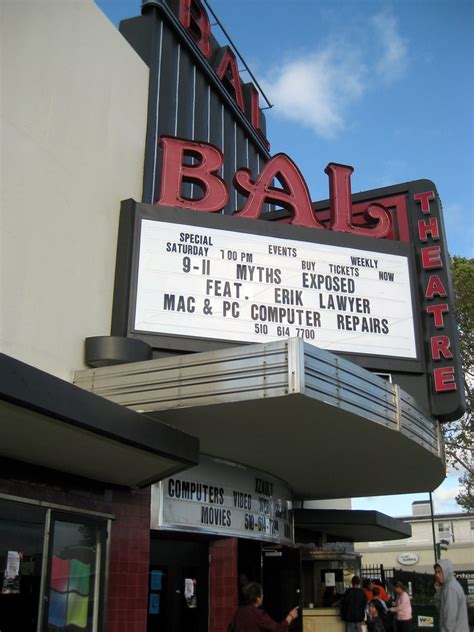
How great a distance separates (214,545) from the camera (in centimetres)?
1238

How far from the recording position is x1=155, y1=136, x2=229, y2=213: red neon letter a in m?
11.8

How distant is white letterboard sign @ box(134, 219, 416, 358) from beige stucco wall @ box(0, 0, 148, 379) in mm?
784

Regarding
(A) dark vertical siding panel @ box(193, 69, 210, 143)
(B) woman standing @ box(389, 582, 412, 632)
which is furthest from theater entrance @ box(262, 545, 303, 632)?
(A) dark vertical siding panel @ box(193, 69, 210, 143)

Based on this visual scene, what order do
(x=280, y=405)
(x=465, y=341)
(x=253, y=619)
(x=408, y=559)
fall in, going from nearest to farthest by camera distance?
(x=253, y=619)
(x=280, y=405)
(x=465, y=341)
(x=408, y=559)

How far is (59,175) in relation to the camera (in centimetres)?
1041

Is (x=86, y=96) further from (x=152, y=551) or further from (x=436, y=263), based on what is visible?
(x=152, y=551)

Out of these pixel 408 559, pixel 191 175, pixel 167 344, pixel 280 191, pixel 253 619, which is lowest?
pixel 253 619

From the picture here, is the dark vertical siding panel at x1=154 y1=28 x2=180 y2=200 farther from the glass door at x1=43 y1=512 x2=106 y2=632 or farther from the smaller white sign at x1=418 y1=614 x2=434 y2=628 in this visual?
the smaller white sign at x1=418 y1=614 x2=434 y2=628

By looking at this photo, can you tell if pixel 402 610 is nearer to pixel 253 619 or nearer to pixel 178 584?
pixel 178 584

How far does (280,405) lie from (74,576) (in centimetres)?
366

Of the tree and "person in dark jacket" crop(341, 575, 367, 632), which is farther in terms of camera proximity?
the tree

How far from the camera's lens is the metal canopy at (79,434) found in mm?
6570

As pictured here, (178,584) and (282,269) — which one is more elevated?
(282,269)

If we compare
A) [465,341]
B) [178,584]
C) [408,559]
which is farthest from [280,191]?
[408,559]
